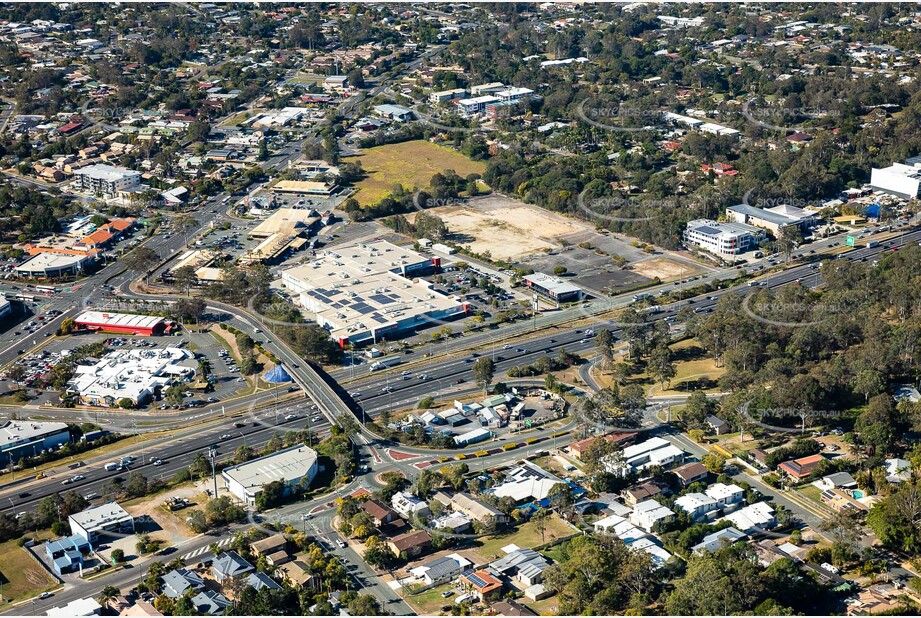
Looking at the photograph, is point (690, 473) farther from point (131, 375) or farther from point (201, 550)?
point (131, 375)

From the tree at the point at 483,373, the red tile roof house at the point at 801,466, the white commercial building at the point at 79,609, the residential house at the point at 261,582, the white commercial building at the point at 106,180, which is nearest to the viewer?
the white commercial building at the point at 79,609

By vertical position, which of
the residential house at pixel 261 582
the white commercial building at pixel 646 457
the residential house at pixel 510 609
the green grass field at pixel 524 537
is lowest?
the green grass field at pixel 524 537

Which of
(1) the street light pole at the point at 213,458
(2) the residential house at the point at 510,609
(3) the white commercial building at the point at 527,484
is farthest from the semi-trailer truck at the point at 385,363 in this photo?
(2) the residential house at the point at 510,609

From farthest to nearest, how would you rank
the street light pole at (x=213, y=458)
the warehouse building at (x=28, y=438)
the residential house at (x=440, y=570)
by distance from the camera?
the warehouse building at (x=28, y=438), the street light pole at (x=213, y=458), the residential house at (x=440, y=570)

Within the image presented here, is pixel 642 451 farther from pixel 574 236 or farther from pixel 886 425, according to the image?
pixel 574 236

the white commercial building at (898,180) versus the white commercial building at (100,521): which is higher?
the white commercial building at (898,180)

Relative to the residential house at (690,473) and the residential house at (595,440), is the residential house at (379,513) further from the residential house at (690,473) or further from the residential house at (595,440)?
the residential house at (690,473)

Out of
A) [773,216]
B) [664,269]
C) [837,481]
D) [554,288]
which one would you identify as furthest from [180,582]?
[773,216]
